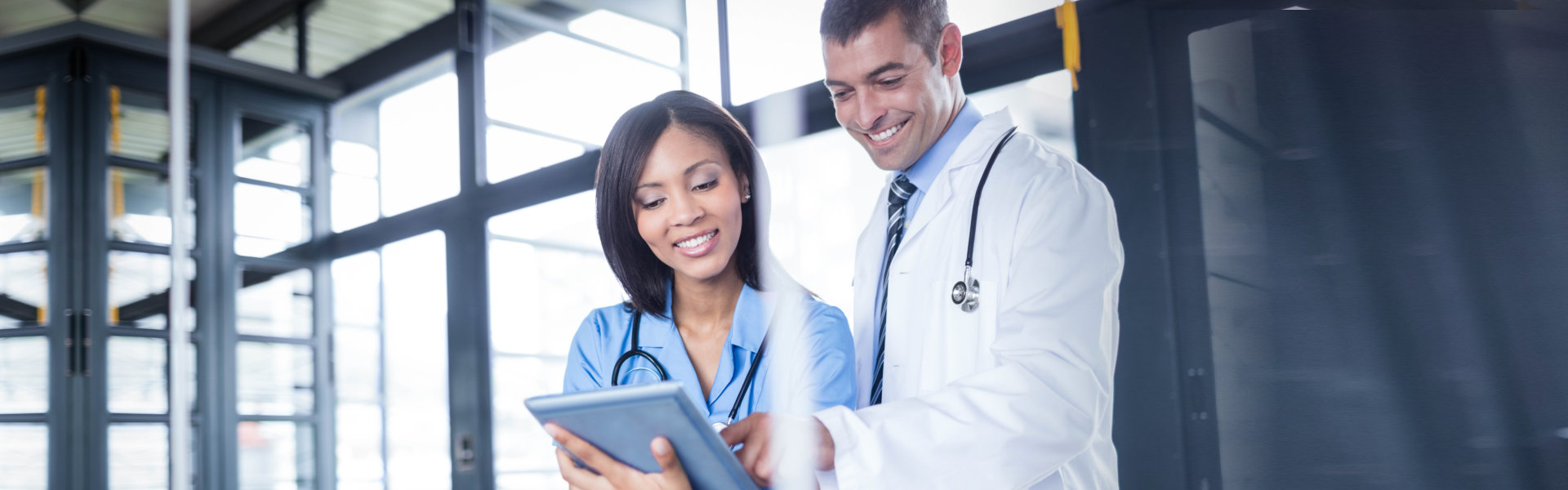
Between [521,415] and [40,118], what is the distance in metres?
2.02

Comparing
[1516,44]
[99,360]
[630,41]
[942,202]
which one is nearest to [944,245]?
[942,202]

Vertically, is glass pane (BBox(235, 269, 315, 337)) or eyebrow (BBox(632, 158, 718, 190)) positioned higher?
glass pane (BBox(235, 269, 315, 337))

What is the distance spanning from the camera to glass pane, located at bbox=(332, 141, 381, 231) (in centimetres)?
417

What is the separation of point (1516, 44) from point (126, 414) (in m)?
4.12

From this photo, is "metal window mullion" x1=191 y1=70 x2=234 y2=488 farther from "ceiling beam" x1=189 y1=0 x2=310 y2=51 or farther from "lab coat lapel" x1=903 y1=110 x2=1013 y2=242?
"lab coat lapel" x1=903 y1=110 x2=1013 y2=242

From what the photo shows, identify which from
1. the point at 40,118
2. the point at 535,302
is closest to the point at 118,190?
the point at 40,118

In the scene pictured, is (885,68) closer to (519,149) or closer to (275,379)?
(519,149)

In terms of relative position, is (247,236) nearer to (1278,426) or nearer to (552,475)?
Answer: (552,475)

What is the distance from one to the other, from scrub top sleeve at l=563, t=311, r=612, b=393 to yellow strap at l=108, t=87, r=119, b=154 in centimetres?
333

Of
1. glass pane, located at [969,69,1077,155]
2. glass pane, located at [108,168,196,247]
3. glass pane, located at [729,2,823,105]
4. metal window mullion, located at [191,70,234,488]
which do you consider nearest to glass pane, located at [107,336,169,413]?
metal window mullion, located at [191,70,234,488]

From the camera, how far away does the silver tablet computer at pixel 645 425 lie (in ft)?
2.61

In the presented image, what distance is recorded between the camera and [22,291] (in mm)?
3586

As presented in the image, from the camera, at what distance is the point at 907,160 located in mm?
1435

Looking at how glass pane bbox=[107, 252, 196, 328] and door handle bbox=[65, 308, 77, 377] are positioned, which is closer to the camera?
door handle bbox=[65, 308, 77, 377]
